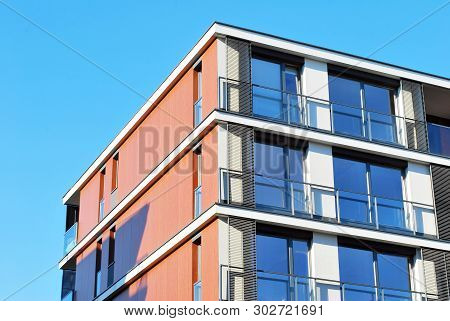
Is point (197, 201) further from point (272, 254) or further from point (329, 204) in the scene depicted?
point (329, 204)

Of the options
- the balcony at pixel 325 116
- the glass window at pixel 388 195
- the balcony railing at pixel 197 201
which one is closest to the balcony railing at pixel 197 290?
the balcony railing at pixel 197 201

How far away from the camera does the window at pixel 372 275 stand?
2786cm

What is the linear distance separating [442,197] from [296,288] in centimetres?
688

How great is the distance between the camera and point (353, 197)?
29.4 metres

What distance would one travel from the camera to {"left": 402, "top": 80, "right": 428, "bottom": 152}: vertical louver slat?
31.2 m

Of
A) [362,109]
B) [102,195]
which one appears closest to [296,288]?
[362,109]

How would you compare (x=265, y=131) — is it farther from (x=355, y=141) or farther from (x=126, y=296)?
(x=126, y=296)

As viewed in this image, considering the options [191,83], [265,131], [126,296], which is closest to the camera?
[265,131]

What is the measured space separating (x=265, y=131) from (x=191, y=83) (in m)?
3.42

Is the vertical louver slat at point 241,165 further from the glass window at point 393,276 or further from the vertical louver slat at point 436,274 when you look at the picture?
the vertical louver slat at point 436,274

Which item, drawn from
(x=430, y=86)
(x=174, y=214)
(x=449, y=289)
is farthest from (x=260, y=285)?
(x=430, y=86)

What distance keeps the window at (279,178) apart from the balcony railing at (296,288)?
2.18 metres

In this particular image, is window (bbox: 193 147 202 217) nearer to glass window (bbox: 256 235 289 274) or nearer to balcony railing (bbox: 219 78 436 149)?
balcony railing (bbox: 219 78 436 149)

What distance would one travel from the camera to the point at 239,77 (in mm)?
28594
